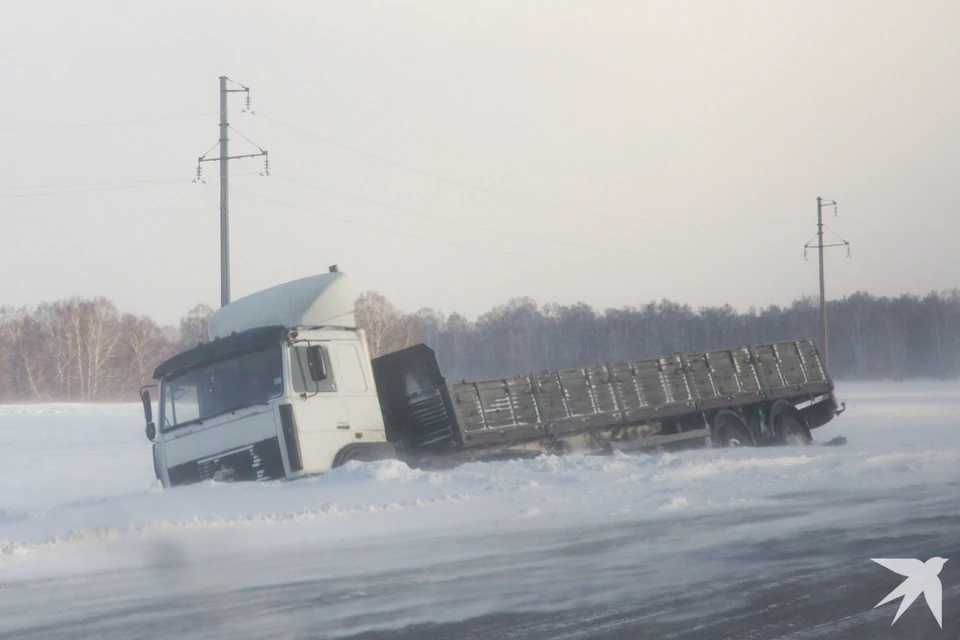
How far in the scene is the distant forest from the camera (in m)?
84.9

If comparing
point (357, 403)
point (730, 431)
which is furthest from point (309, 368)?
point (730, 431)

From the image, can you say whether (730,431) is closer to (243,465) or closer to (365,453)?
(365,453)

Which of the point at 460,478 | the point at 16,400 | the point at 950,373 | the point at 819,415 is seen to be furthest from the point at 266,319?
the point at 950,373

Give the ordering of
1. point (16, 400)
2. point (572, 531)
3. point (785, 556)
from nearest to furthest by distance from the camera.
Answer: point (785, 556) < point (572, 531) < point (16, 400)

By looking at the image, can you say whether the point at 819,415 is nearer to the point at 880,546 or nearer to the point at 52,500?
the point at 880,546

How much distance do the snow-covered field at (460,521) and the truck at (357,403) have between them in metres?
0.50

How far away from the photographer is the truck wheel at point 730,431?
17859 mm

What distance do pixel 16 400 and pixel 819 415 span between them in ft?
266

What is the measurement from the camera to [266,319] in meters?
13.4

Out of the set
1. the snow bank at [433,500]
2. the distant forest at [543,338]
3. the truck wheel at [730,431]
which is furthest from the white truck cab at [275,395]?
the distant forest at [543,338]

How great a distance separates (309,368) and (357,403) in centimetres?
109

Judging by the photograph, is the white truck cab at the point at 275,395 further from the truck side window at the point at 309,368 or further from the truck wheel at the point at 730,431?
the truck wheel at the point at 730,431

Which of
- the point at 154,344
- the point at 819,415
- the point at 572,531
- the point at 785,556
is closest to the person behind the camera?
the point at 785,556

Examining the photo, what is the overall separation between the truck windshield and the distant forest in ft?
207
